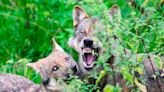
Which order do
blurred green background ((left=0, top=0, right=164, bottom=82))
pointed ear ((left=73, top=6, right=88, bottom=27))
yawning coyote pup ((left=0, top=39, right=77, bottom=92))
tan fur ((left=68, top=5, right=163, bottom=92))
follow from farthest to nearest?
blurred green background ((left=0, top=0, right=164, bottom=82)), pointed ear ((left=73, top=6, right=88, bottom=27)), tan fur ((left=68, top=5, right=163, bottom=92)), yawning coyote pup ((left=0, top=39, right=77, bottom=92))

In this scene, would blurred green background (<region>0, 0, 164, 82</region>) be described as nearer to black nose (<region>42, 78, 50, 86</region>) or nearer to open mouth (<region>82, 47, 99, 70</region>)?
open mouth (<region>82, 47, 99, 70</region>)

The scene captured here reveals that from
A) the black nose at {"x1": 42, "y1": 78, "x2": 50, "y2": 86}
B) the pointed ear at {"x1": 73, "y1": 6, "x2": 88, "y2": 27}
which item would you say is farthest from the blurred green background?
the black nose at {"x1": 42, "y1": 78, "x2": 50, "y2": 86}

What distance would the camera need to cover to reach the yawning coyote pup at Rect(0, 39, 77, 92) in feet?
24.8

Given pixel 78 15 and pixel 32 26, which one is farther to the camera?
pixel 32 26

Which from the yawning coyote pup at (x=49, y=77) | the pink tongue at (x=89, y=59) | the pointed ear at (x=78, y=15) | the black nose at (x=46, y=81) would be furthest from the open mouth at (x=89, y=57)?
the pointed ear at (x=78, y=15)

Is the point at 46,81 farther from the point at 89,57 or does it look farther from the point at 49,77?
the point at 89,57

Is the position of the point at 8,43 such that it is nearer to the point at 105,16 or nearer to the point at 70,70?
the point at 70,70

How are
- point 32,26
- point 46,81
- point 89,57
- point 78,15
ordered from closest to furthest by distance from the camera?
point 46,81
point 89,57
point 78,15
point 32,26

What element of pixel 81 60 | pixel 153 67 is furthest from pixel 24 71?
pixel 153 67

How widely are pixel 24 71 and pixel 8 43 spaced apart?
5.05 feet

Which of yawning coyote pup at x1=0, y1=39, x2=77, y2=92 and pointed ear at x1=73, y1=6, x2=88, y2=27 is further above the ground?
pointed ear at x1=73, y1=6, x2=88, y2=27

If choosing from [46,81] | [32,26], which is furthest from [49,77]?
[32,26]

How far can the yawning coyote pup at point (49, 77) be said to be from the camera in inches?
297

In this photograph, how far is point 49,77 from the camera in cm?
763
